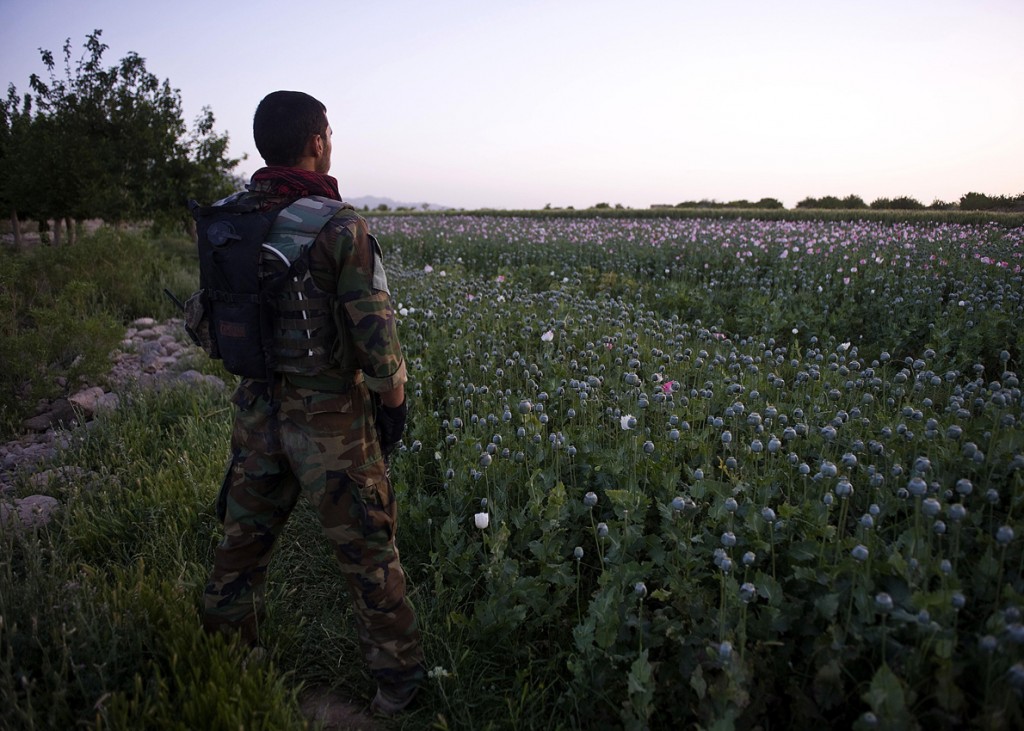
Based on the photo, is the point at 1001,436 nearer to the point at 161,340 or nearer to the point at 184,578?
the point at 184,578

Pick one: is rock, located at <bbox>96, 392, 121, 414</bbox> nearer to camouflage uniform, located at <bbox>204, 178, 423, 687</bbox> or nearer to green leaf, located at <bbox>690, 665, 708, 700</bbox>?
camouflage uniform, located at <bbox>204, 178, 423, 687</bbox>

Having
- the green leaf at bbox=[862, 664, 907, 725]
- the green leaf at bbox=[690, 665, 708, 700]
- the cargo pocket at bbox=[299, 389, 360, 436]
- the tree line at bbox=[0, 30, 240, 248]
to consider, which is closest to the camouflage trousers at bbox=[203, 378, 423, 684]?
the cargo pocket at bbox=[299, 389, 360, 436]

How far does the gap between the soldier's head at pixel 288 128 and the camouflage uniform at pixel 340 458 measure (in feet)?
0.58

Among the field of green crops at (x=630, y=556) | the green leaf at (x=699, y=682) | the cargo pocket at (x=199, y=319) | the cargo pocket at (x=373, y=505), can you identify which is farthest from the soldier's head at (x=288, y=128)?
the green leaf at (x=699, y=682)

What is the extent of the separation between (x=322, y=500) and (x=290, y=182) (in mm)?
1279

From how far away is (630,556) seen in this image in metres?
3.07

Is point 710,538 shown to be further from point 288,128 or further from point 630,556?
point 288,128

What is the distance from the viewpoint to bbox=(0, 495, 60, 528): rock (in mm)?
3717

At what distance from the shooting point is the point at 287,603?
329 centimetres

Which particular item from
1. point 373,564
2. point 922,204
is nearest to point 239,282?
point 373,564

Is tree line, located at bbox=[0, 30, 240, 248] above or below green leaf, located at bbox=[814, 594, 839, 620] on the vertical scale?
above

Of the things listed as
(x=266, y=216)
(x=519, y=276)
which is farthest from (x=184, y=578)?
(x=519, y=276)

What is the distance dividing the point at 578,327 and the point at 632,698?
3.98 meters

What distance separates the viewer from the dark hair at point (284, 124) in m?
2.39
